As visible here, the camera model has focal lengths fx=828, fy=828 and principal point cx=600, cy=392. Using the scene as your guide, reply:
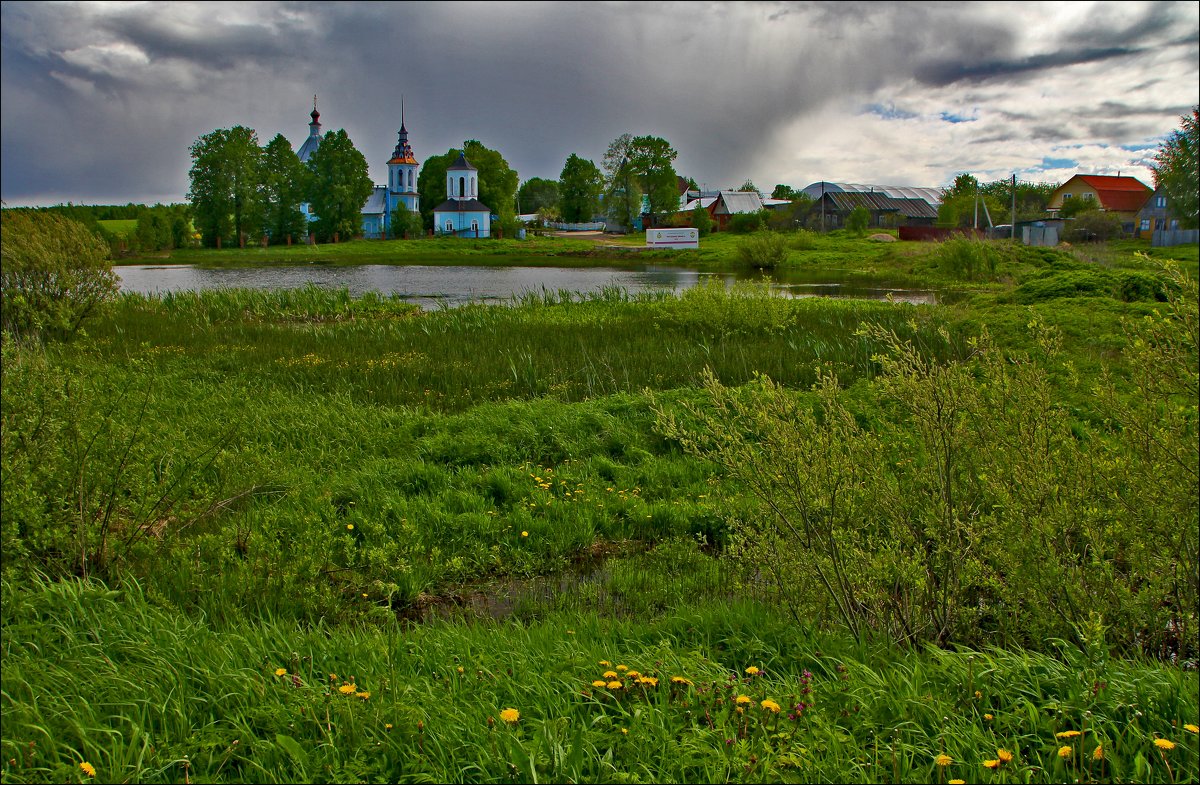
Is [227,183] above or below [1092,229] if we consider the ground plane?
above

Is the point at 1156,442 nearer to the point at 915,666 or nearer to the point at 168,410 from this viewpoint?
the point at 915,666

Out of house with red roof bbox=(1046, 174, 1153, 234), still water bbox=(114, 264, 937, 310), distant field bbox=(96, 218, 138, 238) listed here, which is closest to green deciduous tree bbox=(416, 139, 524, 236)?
distant field bbox=(96, 218, 138, 238)

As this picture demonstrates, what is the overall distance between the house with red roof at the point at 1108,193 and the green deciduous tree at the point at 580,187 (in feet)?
159

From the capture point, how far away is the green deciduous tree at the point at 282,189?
6981 cm

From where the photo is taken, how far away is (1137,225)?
5922 cm

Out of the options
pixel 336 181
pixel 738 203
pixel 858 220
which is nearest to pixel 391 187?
pixel 336 181

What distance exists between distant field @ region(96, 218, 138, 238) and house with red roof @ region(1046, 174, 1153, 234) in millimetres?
78308

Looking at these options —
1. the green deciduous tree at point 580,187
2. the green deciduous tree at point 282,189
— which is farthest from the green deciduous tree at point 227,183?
the green deciduous tree at point 580,187

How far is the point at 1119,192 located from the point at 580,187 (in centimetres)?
5708

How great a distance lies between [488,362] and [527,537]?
581cm

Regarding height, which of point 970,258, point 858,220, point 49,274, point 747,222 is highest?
point 747,222

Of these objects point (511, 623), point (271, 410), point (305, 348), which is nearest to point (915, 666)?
point (511, 623)

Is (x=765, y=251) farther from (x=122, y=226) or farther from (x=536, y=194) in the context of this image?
(x=536, y=194)

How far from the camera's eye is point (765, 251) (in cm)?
4728
